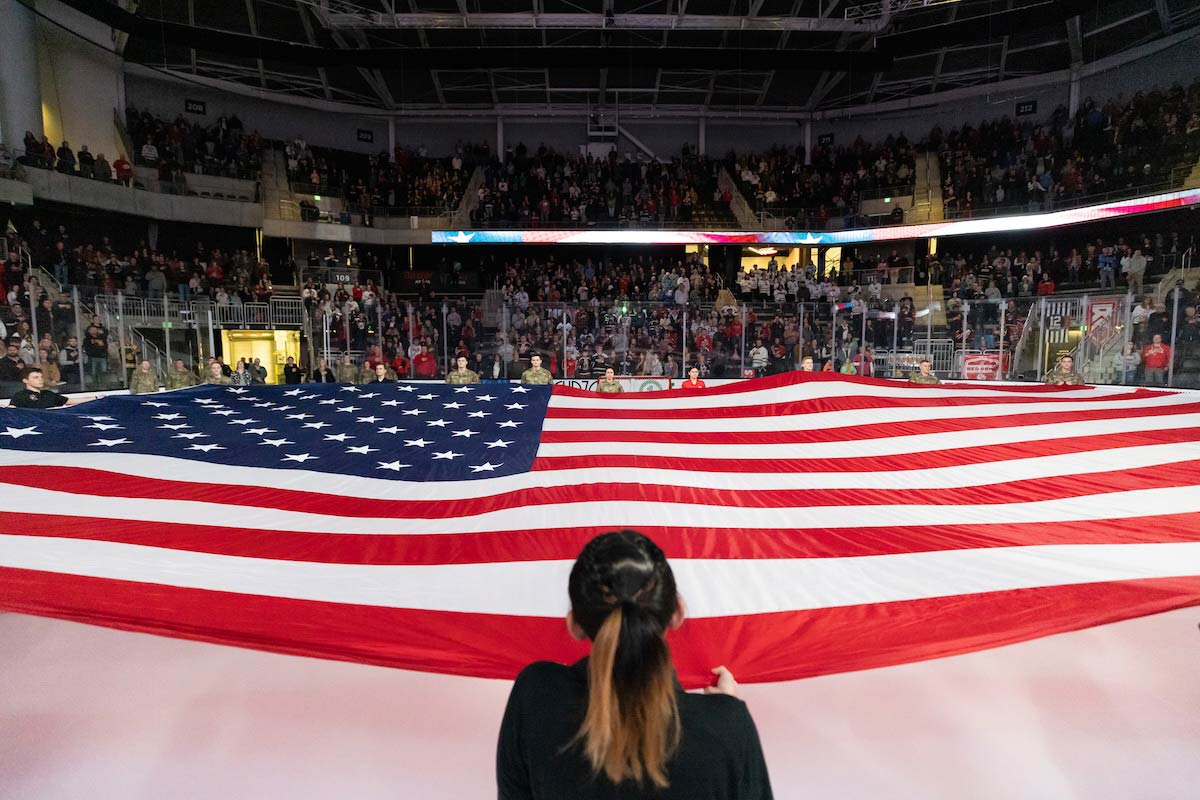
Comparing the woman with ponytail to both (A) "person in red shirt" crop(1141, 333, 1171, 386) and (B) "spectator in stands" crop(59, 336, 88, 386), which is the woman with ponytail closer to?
(B) "spectator in stands" crop(59, 336, 88, 386)

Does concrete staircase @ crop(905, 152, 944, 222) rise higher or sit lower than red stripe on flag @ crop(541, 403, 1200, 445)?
higher

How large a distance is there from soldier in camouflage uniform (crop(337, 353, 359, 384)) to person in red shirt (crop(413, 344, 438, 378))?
1.06 metres

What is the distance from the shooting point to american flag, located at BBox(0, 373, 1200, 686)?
96.2 inches

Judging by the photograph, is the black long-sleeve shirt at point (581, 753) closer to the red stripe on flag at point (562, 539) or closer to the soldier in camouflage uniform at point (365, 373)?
the red stripe on flag at point (562, 539)

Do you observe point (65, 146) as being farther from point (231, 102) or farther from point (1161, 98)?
point (1161, 98)

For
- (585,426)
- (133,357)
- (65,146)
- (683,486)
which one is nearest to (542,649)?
(683,486)

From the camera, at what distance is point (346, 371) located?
12.1 m

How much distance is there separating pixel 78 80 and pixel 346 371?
48.4 feet

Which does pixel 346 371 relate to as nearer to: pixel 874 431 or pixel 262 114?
pixel 874 431

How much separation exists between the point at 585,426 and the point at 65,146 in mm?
→ 18162

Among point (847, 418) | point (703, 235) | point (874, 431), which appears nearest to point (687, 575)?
point (874, 431)

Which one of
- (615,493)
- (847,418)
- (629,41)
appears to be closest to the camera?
(615,493)

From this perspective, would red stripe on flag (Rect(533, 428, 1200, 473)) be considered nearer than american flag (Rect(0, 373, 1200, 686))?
No

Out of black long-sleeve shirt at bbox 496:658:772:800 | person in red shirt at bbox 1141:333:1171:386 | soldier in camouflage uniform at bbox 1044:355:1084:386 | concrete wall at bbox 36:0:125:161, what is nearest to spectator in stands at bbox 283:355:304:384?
concrete wall at bbox 36:0:125:161
